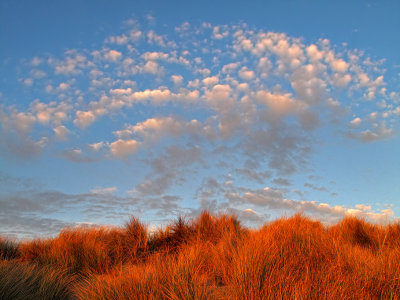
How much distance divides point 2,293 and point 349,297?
15.6 ft

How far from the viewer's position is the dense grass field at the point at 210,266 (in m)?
3.88

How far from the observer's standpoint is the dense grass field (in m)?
3.88

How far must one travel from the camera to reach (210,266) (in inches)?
235

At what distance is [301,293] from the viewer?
3.45 metres

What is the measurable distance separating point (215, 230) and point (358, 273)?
5425 millimetres

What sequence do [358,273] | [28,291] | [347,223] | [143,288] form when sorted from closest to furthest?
[143,288]
[358,273]
[28,291]
[347,223]

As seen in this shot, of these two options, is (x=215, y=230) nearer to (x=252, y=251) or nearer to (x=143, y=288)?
(x=252, y=251)

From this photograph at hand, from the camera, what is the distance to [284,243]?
5656mm

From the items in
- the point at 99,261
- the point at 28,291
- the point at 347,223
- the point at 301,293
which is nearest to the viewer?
the point at 301,293

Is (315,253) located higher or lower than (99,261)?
higher

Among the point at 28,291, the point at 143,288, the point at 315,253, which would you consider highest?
the point at 315,253

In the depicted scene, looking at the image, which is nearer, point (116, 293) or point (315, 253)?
point (116, 293)

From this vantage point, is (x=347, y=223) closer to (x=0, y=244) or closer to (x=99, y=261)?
(x=99, y=261)

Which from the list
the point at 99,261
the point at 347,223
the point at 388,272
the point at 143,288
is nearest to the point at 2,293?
the point at 143,288
